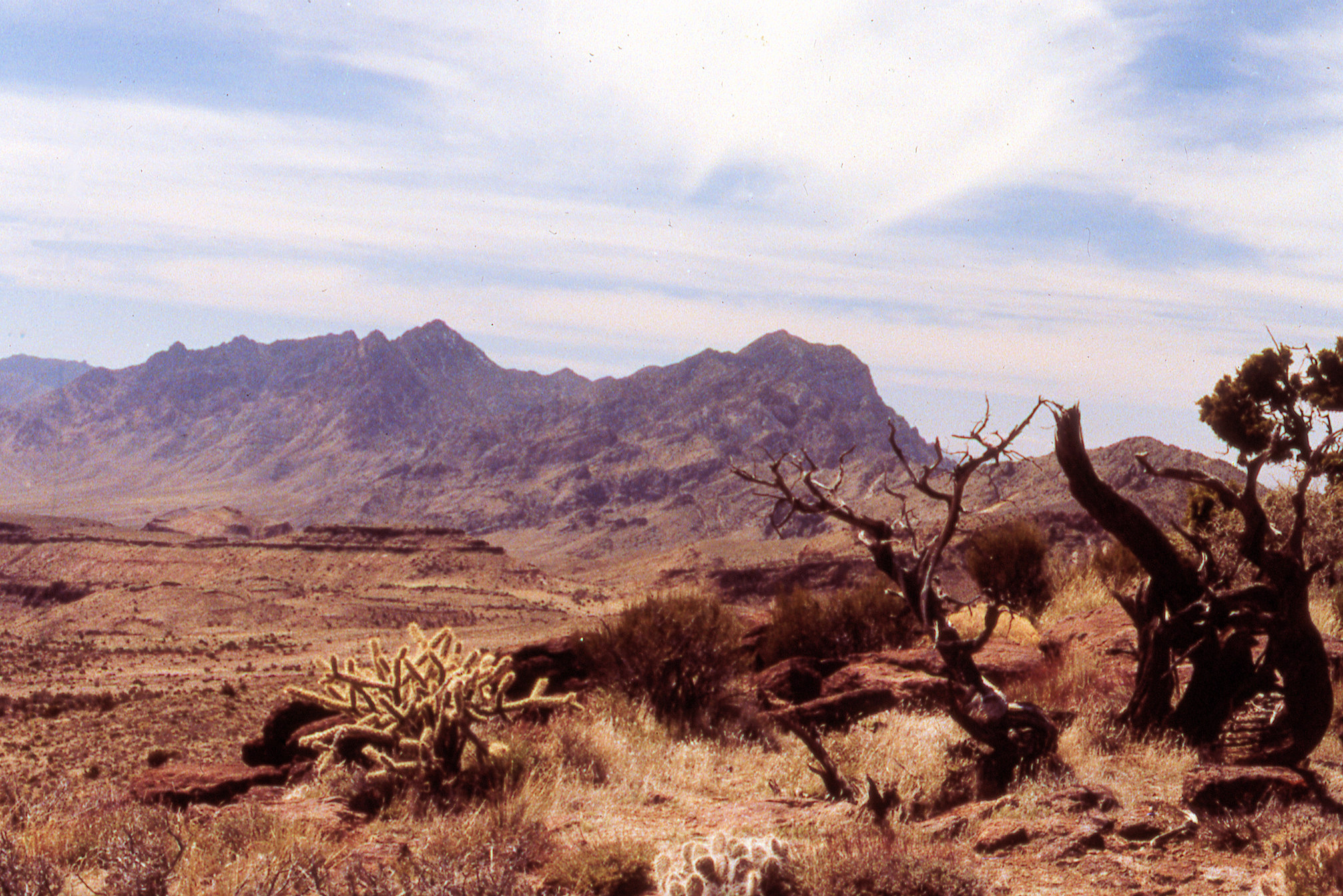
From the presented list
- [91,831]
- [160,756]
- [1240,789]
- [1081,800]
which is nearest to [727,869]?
[1081,800]

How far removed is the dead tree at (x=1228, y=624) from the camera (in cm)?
723

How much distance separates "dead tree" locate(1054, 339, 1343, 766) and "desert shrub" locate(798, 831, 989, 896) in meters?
3.04

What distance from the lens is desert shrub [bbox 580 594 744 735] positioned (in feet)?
35.7

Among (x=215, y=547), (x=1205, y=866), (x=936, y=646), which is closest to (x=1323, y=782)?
(x=1205, y=866)

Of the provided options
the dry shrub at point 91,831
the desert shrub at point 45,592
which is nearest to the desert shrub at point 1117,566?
the dry shrub at point 91,831

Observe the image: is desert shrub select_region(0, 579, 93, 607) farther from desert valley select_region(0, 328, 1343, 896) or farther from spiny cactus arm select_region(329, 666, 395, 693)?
spiny cactus arm select_region(329, 666, 395, 693)

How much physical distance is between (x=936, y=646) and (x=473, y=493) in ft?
601

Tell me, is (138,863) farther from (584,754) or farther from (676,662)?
(676,662)

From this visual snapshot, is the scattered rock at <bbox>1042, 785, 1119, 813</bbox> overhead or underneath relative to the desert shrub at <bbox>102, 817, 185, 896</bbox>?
overhead

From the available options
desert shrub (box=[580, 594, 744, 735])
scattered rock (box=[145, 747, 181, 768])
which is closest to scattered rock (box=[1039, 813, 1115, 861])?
desert shrub (box=[580, 594, 744, 735])

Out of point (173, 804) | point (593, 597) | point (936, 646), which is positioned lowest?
point (593, 597)

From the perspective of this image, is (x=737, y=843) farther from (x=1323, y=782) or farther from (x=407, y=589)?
(x=407, y=589)

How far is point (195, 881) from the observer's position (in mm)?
5754

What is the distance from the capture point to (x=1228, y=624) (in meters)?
7.64
